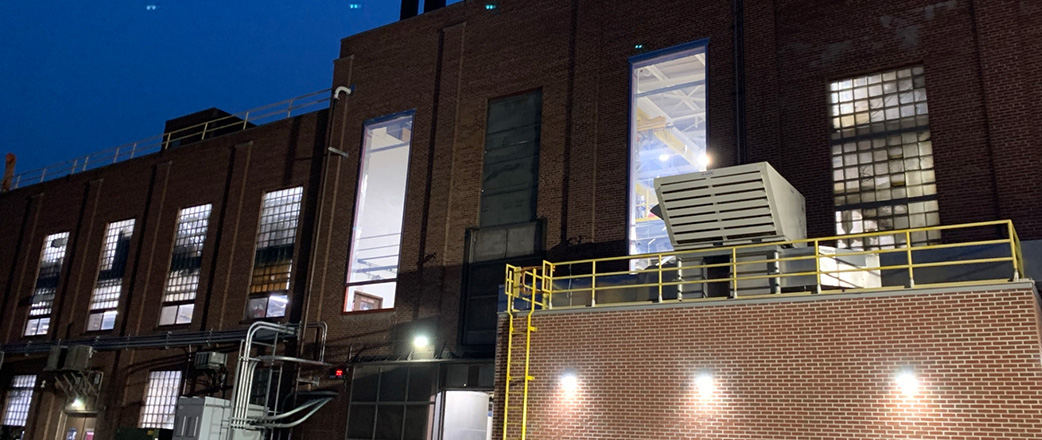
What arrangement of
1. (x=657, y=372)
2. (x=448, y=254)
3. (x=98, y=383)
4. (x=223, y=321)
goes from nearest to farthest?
1. (x=657, y=372)
2. (x=448, y=254)
3. (x=223, y=321)
4. (x=98, y=383)

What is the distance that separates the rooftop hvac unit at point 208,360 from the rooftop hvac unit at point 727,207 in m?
15.1

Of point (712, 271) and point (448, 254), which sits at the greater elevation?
point (448, 254)

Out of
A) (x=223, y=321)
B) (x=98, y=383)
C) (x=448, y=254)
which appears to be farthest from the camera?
(x=98, y=383)

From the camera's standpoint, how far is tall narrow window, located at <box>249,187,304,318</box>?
85.2 feet


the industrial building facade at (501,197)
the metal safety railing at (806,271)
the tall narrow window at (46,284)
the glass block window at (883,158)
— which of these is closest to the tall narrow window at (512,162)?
the industrial building facade at (501,197)

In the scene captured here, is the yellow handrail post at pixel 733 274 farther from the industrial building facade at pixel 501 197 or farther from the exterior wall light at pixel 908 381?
the exterior wall light at pixel 908 381

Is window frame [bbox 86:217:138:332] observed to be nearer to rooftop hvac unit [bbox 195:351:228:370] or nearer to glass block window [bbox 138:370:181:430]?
glass block window [bbox 138:370:181:430]

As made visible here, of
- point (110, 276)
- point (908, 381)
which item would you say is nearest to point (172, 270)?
point (110, 276)

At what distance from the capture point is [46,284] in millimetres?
33156

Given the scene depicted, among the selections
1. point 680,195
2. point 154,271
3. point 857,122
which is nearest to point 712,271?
point 680,195

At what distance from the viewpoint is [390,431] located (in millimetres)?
21453

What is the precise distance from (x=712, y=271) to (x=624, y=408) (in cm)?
313

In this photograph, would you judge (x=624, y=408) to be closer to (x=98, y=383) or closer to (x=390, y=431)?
(x=390, y=431)

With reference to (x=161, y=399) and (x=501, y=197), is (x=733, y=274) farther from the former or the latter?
(x=161, y=399)
